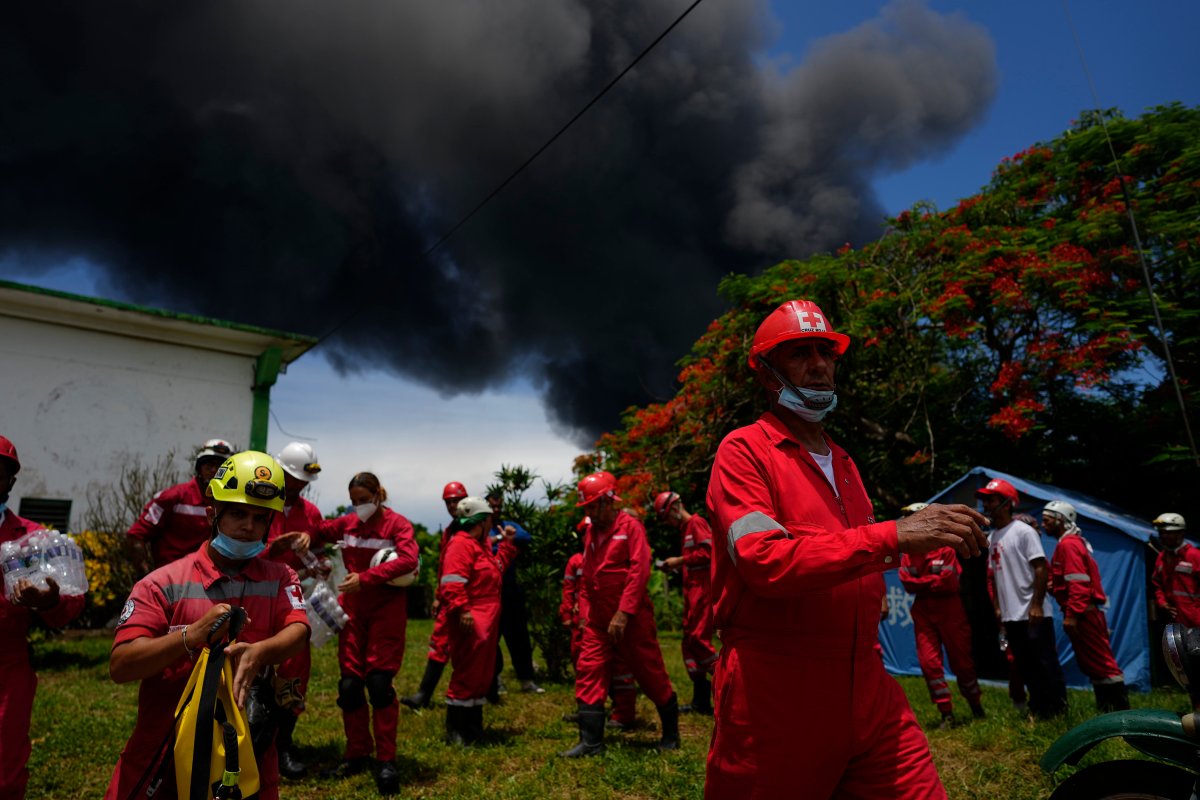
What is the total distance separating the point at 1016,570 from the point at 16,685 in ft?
27.7

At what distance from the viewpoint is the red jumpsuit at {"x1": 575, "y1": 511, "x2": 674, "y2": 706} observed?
22.9 ft

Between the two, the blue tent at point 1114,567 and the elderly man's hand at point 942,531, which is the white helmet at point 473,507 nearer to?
the elderly man's hand at point 942,531

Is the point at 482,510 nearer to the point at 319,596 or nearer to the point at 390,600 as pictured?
the point at 390,600

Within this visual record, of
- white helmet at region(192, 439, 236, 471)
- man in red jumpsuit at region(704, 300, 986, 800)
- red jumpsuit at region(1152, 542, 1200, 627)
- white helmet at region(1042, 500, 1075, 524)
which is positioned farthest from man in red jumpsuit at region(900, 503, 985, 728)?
white helmet at region(192, 439, 236, 471)

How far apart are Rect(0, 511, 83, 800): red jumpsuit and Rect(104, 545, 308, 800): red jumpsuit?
86 centimetres

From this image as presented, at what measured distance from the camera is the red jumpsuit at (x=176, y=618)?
283cm

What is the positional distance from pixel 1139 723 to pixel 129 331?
19.1 meters

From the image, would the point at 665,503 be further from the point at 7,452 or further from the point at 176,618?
the point at 176,618

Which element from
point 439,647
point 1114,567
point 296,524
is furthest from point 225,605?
point 1114,567

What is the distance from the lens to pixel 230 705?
263 cm

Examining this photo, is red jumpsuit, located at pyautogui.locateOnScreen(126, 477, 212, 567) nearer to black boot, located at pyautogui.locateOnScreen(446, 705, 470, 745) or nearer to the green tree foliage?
black boot, located at pyautogui.locateOnScreen(446, 705, 470, 745)

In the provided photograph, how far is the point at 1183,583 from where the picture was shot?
9.07 metres

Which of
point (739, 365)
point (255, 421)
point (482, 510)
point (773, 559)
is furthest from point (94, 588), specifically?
point (773, 559)

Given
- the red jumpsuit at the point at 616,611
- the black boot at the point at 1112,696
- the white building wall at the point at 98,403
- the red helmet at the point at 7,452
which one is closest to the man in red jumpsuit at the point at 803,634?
the red helmet at the point at 7,452
